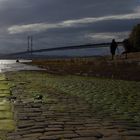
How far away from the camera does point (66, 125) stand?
23.4ft

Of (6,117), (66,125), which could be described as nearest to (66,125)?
(66,125)

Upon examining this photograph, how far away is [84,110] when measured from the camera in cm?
895

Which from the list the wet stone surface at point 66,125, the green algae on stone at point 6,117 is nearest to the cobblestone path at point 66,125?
the wet stone surface at point 66,125

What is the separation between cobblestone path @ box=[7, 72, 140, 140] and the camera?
627 cm

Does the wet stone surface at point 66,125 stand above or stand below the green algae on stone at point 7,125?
below

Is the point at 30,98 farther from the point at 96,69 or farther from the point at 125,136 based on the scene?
the point at 96,69

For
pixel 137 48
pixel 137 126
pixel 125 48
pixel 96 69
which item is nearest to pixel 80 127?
pixel 137 126

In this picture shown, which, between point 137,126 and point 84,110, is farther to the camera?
point 84,110

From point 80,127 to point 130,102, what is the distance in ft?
12.0

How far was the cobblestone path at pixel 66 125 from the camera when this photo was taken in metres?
6.27

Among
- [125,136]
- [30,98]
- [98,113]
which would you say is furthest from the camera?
[30,98]

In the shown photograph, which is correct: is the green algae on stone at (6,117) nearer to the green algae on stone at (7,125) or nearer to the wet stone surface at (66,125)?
the green algae on stone at (7,125)

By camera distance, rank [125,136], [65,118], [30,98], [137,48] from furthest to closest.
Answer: [137,48]
[30,98]
[65,118]
[125,136]

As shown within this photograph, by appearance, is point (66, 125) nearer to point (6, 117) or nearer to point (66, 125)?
point (66, 125)
